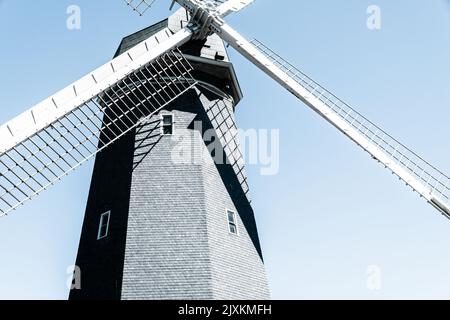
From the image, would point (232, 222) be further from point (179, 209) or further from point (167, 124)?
point (167, 124)

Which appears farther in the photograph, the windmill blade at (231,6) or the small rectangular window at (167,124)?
the windmill blade at (231,6)

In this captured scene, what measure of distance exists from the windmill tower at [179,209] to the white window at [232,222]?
0.11ft

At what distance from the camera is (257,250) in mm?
13180

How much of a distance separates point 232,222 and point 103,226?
11.7ft

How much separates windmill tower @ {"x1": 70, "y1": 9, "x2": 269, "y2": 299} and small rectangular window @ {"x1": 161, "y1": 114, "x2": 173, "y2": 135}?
3 centimetres

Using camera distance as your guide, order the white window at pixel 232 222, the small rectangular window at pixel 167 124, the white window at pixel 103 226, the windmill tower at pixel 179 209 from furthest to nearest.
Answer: the small rectangular window at pixel 167 124 → the white window at pixel 232 222 → the white window at pixel 103 226 → the windmill tower at pixel 179 209

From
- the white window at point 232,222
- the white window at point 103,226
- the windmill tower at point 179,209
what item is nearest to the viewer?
the windmill tower at point 179,209

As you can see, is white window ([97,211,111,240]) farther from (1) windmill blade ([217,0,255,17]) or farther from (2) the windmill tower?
(1) windmill blade ([217,0,255,17])

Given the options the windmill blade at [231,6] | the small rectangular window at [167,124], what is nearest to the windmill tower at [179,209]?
the small rectangular window at [167,124]

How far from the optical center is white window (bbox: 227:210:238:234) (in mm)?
12812

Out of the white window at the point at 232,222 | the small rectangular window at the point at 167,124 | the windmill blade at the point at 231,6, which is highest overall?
the windmill blade at the point at 231,6

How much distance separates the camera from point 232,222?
1299cm

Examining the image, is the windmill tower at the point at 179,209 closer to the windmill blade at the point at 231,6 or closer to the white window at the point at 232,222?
the white window at the point at 232,222

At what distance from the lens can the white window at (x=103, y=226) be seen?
12.6 meters
